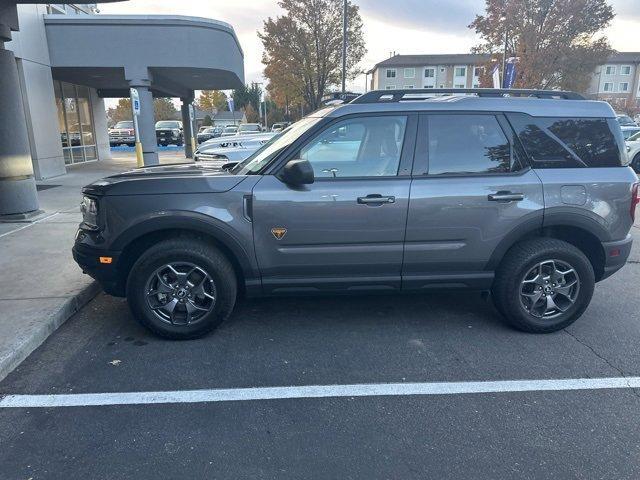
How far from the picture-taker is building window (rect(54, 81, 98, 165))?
16.6 metres

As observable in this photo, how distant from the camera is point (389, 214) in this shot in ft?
12.7

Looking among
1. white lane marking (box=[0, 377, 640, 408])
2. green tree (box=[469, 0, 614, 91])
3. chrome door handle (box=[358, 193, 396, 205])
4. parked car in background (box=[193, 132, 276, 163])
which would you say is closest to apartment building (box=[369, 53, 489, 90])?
green tree (box=[469, 0, 614, 91])

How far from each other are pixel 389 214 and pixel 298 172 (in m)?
0.82

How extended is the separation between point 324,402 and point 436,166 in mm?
2098

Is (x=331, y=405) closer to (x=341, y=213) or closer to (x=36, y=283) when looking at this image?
(x=341, y=213)

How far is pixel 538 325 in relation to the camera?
13.6 ft

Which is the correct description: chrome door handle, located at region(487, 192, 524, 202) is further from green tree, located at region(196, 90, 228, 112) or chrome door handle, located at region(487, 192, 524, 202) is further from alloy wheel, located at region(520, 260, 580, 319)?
green tree, located at region(196, 90, 228, 112)

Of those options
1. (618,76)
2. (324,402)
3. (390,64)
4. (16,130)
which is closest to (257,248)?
(324,402)

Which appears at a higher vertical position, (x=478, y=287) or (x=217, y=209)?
(x=217, y=209)

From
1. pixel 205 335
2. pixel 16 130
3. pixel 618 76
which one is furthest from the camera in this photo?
pixel 618 76

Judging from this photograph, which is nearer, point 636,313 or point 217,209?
point 217,209

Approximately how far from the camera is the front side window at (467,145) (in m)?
4.01

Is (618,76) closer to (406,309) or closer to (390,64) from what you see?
(390,64)

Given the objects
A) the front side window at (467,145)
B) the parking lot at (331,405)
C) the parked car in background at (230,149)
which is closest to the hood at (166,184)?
the parking lot at (331,405)
